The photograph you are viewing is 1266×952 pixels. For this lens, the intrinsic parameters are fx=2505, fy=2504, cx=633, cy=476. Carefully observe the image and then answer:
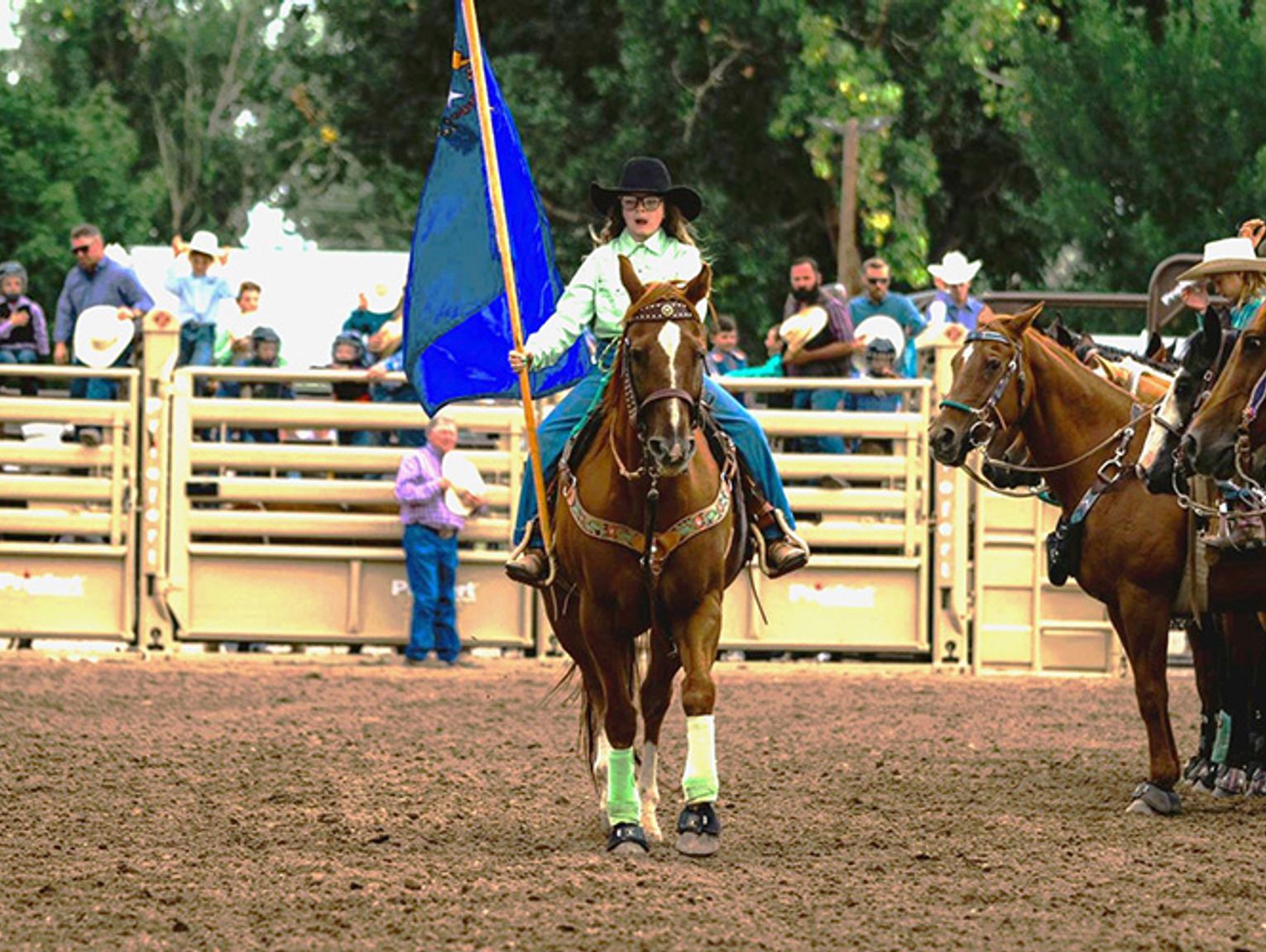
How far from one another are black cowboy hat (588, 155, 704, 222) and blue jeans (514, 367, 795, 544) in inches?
26.6

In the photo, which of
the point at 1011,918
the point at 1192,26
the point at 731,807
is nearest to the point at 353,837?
the point at 731,807

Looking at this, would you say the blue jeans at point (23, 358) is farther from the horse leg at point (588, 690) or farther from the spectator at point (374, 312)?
the horse leg at point (588, 690)

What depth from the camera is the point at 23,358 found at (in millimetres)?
18875

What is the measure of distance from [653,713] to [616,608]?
76 centimetres

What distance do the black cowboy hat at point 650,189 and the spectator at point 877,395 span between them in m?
8.74

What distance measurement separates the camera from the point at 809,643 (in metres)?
18.4

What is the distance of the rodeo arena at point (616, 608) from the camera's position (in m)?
8.40

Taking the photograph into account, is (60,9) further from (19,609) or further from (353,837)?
(353,837)

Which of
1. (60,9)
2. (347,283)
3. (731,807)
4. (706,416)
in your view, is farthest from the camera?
(60,9)

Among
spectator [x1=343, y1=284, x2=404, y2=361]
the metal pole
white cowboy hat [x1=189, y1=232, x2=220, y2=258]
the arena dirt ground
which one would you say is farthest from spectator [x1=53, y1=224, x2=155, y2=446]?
the metal pole

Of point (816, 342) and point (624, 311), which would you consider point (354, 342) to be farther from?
point (624, 311)

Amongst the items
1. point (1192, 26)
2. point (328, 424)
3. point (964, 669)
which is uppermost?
point (1192, 26)

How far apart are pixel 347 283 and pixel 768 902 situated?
64.7ft

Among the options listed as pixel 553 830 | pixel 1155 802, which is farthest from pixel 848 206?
pixel 553 830
